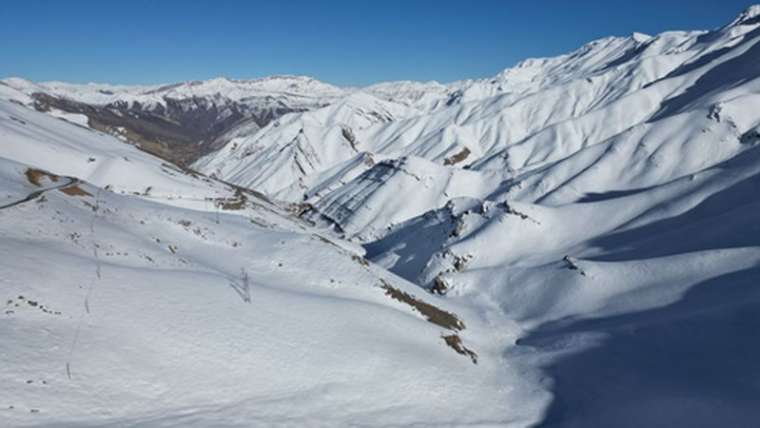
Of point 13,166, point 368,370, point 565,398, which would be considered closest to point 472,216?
point 565,398

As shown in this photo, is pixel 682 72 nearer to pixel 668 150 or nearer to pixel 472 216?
pixel 668 150

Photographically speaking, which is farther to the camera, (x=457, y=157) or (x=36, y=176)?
(x=457, y=157)

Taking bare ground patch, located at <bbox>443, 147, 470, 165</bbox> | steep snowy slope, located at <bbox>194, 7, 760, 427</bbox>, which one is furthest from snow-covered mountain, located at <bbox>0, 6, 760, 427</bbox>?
bare ground patch, located at <bbox>443, 147, 470, 165</bbox>

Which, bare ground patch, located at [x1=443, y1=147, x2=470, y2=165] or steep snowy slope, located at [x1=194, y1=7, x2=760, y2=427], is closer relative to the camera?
steep snowy slope, located at [x1=194, y1=7, x2=760, y2=427]

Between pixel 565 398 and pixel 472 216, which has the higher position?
pixel 472 216

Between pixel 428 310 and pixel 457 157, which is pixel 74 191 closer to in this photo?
pixel 428 310

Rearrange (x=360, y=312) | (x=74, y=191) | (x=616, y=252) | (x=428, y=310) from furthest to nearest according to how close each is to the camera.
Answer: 1. (x=616, y=252)
2. (x=428, y=310)
3. (x=74, y=191)
4. (x=360, y=312)

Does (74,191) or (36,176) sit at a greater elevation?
(36,176)

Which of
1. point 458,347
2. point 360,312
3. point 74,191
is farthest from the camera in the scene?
point 74,191

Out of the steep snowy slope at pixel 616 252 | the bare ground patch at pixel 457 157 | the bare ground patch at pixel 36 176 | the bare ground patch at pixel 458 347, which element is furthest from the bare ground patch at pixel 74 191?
the bare ground patch at pixel 457 157

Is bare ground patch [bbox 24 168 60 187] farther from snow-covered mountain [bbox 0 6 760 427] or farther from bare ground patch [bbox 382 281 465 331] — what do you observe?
bare ground patch [bbox 382 281 465 331]

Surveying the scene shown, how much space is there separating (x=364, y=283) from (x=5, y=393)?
886 inches

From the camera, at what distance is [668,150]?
80062mm

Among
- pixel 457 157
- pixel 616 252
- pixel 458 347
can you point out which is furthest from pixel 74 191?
pixel 457 157
